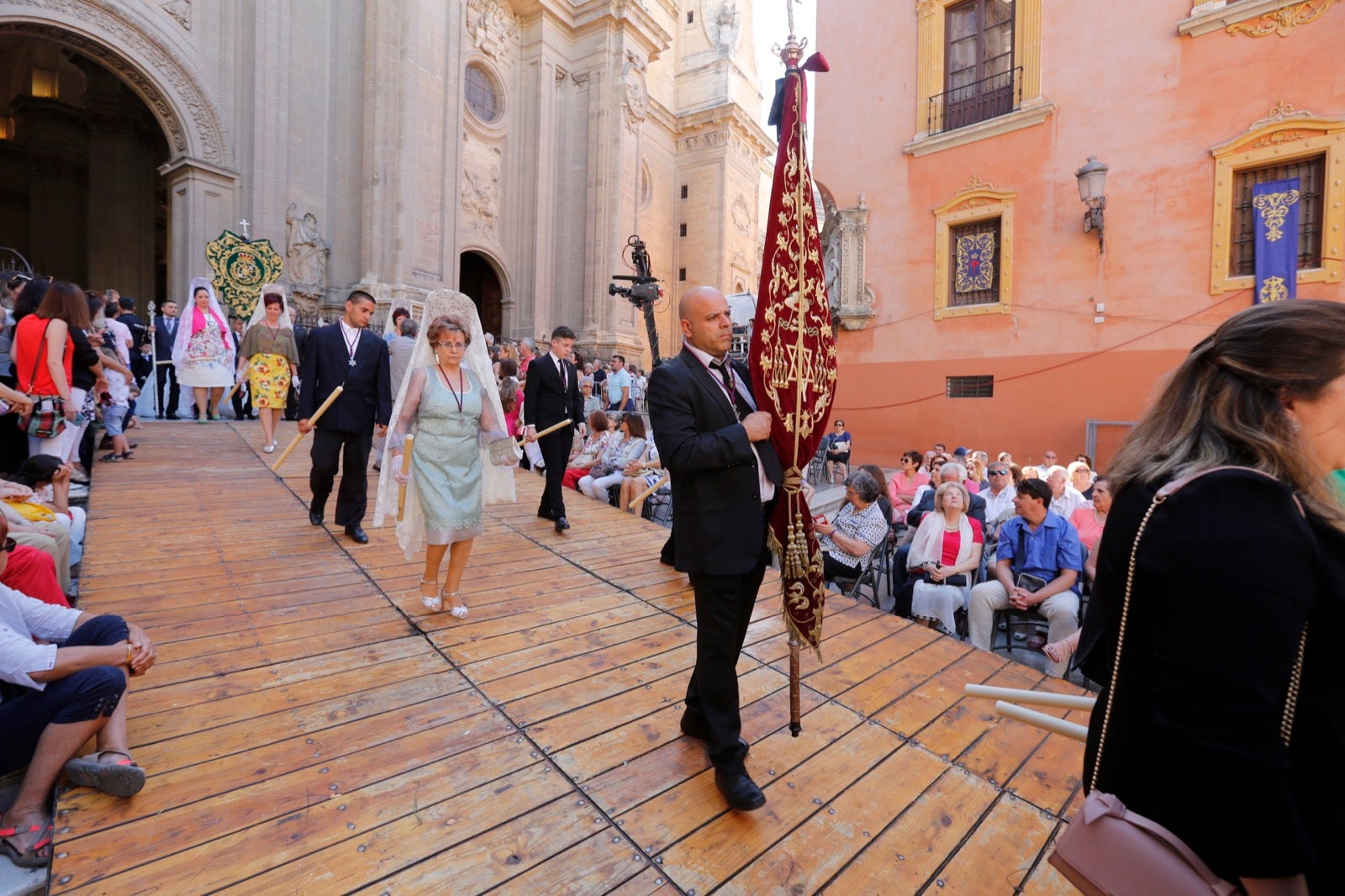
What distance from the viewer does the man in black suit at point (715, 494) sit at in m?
2.33

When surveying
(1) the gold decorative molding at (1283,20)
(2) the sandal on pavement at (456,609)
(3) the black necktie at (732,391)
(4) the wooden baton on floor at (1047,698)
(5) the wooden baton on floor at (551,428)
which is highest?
(1) the gold decorative molding at (1283,20)

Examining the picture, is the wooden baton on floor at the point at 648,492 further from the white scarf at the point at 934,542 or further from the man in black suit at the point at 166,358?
the man in black suit at the point at 166,358

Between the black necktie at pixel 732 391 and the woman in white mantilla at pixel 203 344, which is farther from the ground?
the woman in white mantilla at pixel 203 344

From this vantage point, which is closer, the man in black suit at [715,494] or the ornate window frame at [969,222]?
the man in black suit at [715,494]

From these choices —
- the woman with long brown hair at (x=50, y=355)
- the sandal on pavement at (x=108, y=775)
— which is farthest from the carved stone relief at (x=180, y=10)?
the sandal on pavement at (x=108, y=775)

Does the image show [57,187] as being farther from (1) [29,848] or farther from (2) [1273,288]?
(2) [1273,288]

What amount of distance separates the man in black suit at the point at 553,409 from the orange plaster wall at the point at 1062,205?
9.07 metres

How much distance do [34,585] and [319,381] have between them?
2825mm

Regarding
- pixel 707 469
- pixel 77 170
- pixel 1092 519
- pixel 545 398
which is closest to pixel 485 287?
pixel 77 170

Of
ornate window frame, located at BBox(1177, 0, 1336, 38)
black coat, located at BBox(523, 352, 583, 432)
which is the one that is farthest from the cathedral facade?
ornate window frame, located at BBox(1177, 0, 1336, 38)

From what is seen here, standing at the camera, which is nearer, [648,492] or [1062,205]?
[648,492]

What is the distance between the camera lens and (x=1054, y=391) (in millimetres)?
11438

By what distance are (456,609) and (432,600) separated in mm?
154

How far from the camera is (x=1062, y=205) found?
447 inches
